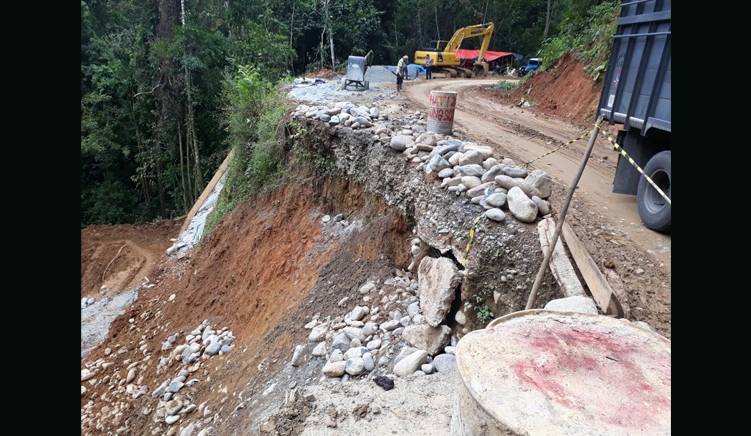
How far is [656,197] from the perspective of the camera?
6.07 m

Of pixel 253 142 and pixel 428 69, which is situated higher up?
pixel 428 69

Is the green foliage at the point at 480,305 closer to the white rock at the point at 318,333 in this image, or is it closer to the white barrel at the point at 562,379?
the white barrel at the point at 562,379

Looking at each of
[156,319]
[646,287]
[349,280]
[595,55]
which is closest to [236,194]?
[156,319]

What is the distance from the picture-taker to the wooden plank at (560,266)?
4148 millimetres

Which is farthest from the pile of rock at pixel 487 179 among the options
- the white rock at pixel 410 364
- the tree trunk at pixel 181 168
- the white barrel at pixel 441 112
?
the tree trunk at pixel 181 168

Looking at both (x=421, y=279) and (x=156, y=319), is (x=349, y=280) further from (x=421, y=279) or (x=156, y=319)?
(x=156, y=319)

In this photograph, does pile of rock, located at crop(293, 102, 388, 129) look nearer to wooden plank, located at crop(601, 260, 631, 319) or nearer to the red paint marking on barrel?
wooden plank, located at crop(601, 260, 631, 319)

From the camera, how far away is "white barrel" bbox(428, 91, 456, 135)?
7391 mm

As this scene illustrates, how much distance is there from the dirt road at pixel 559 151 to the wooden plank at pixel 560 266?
1627 mm

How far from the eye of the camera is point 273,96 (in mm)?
10898

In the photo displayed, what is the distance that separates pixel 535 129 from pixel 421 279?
8.44m

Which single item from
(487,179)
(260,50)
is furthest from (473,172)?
(260,50)

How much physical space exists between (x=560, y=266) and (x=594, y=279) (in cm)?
34

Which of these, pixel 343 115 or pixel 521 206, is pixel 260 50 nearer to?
pixel 343 115
